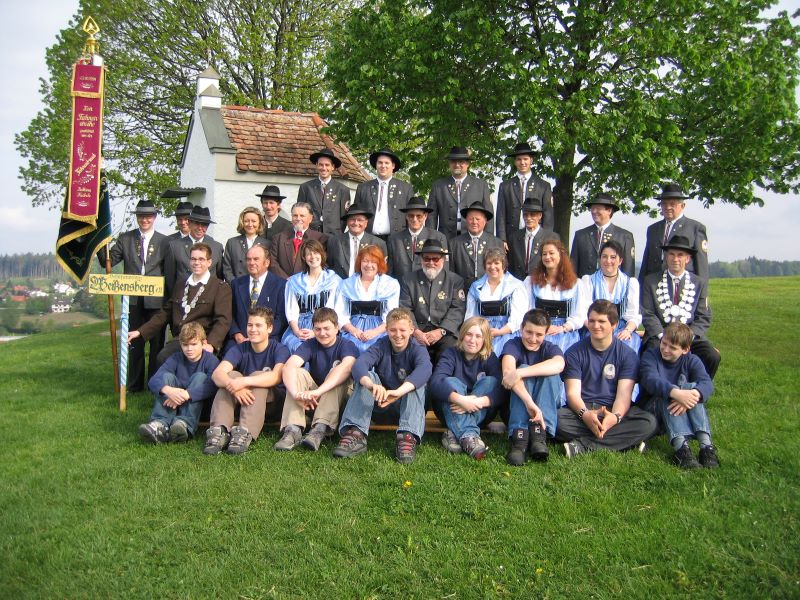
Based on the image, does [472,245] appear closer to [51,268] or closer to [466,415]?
[466,415]

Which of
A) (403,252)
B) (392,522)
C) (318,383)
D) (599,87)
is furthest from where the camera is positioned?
(599,87)

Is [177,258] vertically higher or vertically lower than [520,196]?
lower

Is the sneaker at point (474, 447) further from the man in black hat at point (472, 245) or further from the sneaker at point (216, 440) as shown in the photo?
the man in black hat at point (472, 245)

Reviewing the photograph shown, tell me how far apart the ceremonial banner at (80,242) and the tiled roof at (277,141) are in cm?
789

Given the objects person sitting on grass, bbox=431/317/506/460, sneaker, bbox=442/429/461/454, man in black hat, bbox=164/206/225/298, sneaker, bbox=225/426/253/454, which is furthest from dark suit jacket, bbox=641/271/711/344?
man in black hat, bbox=164/206/225/298

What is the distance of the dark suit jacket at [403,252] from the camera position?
7883mm

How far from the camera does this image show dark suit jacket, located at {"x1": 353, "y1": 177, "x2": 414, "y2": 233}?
8.58 meters

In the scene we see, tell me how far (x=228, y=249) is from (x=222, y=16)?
643 inches

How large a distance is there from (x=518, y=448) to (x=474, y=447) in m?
0.35

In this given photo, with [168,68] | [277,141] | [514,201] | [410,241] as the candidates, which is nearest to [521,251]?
[514,201]

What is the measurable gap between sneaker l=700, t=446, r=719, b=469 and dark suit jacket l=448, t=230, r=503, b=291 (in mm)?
3016

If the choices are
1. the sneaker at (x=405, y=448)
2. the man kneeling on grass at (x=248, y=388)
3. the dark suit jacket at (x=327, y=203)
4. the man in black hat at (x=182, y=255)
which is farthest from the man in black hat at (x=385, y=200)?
the sneaker at (x=405, y=448)

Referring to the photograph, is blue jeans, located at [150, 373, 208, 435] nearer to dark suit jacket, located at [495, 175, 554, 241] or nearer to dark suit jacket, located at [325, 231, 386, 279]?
dark suit jacket, located at [325, 231, 386, 279]

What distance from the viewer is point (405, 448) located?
18.8 ft
